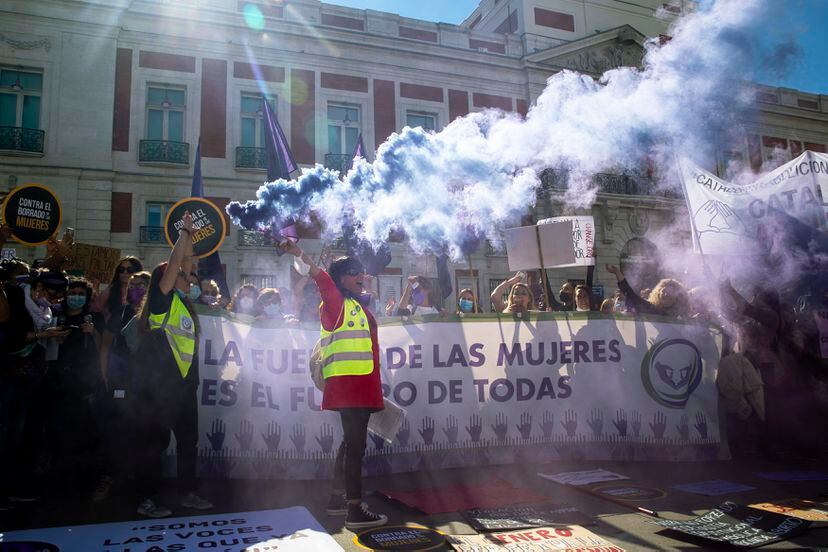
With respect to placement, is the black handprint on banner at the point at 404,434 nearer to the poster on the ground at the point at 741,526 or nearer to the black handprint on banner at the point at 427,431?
the black handprint on banner at the point at 427,431

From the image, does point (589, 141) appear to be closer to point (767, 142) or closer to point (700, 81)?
point (700, 81)

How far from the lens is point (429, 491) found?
4.45 m

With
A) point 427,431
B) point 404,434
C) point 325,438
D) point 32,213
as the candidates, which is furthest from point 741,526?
point 32,213

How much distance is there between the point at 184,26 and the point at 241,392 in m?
15.1

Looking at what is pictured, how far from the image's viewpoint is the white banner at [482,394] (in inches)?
191

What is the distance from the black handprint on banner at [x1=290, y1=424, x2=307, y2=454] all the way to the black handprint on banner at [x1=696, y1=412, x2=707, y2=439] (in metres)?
3.77

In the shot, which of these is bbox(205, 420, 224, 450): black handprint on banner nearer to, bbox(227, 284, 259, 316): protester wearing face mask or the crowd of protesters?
the crowd of protesters

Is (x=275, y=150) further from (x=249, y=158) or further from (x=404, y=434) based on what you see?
(x=404, y=434)

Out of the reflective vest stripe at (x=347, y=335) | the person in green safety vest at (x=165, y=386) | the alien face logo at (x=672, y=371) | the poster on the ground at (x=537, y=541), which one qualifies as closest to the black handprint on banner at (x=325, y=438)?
the person in green safety vest at (x=165, y=386)

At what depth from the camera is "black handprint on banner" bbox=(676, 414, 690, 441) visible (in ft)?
18.3

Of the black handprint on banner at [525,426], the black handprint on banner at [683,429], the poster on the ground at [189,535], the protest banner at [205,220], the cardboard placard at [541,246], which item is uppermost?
the protest banner at [205,220]

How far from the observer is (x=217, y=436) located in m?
4.78

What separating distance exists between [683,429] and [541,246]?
8.05 ft

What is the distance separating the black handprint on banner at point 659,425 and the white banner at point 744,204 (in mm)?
2113
